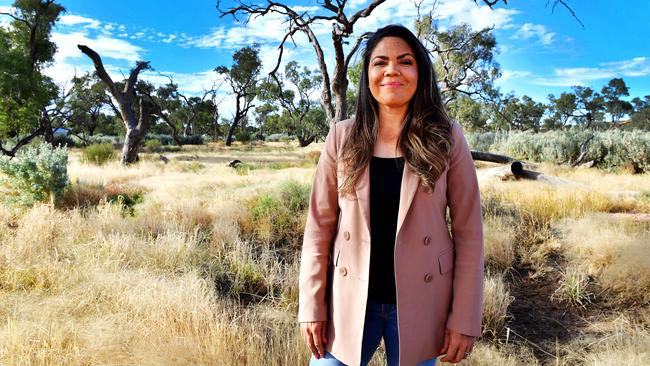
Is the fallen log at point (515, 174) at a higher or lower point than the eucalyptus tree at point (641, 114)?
lower

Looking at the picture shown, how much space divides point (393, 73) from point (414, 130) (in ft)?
0.77

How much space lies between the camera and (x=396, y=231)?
5.17ft

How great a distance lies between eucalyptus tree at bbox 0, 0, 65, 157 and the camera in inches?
696

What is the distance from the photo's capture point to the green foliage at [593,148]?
42.3 ft

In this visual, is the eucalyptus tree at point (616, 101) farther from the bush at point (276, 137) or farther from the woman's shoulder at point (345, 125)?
the woman's shoulder at point (345, 125)

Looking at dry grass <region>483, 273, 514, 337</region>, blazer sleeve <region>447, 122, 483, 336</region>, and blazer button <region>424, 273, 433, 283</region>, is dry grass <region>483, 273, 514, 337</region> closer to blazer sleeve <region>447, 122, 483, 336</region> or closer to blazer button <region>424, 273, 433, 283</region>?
blazer sleeve <region>447, 122, 483, 336</region>

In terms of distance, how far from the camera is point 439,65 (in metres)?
25.4

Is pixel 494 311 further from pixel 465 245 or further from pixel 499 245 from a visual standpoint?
pixel 465 245

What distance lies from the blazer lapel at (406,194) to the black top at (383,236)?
54 millimetres

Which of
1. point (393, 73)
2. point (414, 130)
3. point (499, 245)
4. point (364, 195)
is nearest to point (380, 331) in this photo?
point (364, 195)

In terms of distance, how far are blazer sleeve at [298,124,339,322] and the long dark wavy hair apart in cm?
8

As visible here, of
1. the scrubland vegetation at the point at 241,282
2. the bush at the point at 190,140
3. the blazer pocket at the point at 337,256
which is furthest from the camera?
the bush at the point at 190,140

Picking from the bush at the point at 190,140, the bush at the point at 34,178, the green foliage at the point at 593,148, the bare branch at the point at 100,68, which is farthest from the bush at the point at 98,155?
the bush at the point at 190,140

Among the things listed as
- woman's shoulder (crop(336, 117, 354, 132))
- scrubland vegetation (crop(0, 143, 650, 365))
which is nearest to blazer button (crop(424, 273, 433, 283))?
woman's shoulder (crop(336, 117, 354, 132))
